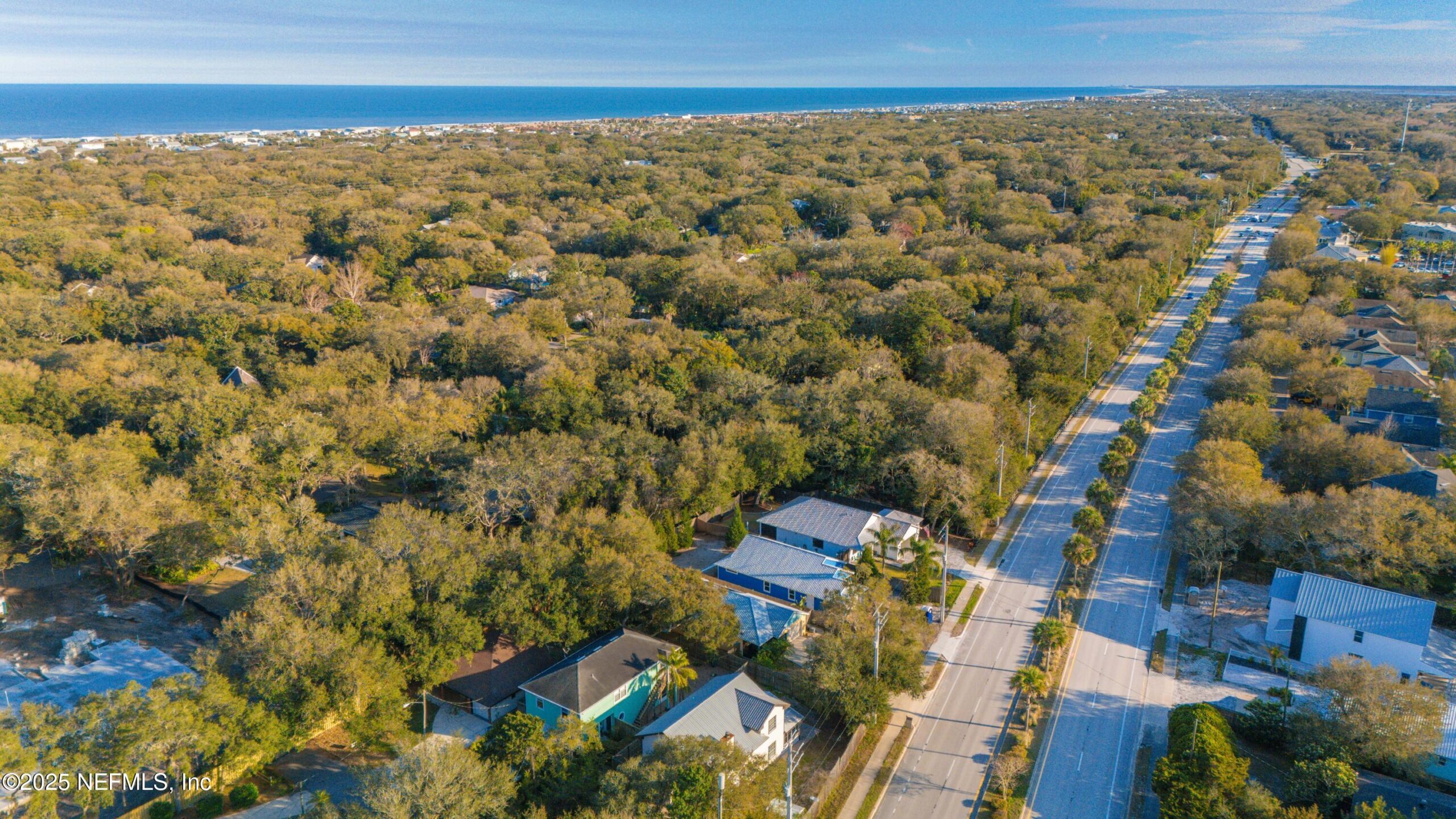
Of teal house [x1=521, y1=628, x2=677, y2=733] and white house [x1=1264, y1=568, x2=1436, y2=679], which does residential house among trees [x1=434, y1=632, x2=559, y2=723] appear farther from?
white house [x1=1264, y1=568, x2=1436, y2=679]

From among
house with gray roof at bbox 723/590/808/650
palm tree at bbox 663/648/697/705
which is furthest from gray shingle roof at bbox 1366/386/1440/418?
palm tree at bbox 663/648/697/705

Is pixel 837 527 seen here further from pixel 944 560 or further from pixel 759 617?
pixel 759 617

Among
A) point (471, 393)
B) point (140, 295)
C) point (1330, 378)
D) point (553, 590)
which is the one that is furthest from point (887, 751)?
point (140, 295)

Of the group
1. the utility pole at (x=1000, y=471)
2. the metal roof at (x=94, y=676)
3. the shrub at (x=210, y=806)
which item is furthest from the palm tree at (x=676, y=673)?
the utility pole at (x=1000, y=471)

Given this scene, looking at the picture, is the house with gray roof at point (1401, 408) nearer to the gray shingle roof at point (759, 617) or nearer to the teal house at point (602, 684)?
the gray shingle roof at point (759, 617)

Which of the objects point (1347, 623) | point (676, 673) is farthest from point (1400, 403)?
point (676, 673)

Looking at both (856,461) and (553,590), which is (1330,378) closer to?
(856,461)
